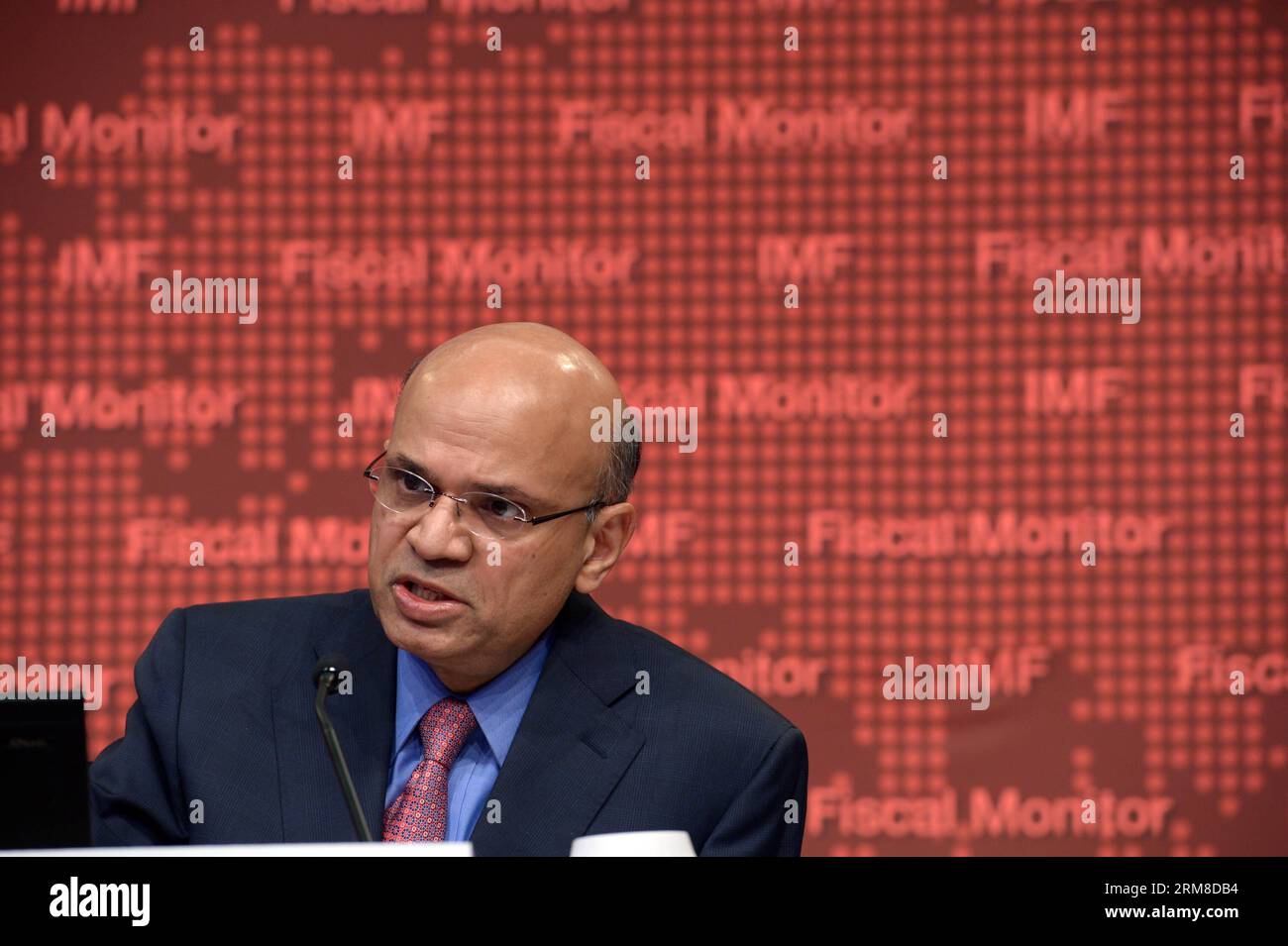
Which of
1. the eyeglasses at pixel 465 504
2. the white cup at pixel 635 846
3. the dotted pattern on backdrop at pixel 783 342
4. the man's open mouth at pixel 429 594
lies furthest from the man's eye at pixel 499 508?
the dotted pattern on backdrop at pixel 783 342

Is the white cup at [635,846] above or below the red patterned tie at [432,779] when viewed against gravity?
above

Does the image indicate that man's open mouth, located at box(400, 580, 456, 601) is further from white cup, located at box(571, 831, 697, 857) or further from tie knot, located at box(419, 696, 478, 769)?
white cup, located at box(571, 831, 697, 857)

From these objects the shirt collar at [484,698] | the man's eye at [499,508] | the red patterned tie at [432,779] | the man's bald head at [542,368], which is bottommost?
the red patterned tie at [432,779]

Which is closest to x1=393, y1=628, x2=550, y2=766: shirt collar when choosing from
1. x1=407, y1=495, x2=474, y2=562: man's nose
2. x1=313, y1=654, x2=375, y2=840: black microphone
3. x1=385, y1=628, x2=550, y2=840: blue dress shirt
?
x1=385, y1=628, x2=550, y2=840: blue dress shirt

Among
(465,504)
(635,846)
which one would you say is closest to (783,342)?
(465,504)

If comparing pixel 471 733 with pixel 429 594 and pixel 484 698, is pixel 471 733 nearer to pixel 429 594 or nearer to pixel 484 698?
pixel 484 698

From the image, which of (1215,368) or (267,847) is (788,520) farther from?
(267,847)

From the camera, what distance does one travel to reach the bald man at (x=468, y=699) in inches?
63.6

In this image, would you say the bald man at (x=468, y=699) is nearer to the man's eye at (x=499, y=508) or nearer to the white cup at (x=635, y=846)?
the man's eye at (x=499, y=508)

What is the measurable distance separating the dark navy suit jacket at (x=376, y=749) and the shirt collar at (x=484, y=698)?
0.02 metres

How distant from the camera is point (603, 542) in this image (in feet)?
6.14

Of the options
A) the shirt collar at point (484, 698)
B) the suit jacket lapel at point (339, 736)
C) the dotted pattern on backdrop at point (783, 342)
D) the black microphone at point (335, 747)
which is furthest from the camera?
the dotted pattern on backdrop at point (783, 342)

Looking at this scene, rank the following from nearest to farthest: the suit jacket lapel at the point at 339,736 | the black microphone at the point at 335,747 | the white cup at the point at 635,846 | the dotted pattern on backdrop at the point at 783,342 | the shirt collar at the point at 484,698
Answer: the white cup at the point at 635,846 → the black microphone at the point at 335,747 → the suit jacket lapel at the point at 339,736 → the shirt collar at the point at 484,698 → the dotted pattern on backdrop at the point at 783,342

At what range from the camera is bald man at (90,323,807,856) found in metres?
1.62
